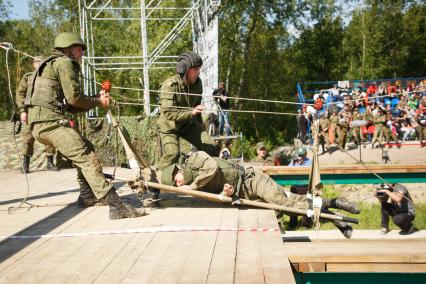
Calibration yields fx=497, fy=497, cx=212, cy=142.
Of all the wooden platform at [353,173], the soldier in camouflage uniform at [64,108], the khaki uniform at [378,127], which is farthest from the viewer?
the khaki uniform at [378,127]

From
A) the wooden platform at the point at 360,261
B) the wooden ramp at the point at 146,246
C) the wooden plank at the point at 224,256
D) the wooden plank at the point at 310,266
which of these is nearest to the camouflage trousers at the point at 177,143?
the wooden ramp at the point at 146,246

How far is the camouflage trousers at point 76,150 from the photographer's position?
5.23m

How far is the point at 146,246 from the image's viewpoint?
404 cm

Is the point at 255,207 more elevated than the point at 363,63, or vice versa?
the point at 363,63

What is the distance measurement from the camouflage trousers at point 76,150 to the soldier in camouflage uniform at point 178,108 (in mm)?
890

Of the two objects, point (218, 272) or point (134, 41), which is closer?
point (218, 272)

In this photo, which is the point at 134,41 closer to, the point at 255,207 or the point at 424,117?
the point at 424,117

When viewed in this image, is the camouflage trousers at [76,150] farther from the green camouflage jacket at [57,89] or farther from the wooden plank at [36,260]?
the wooden plank at [36,260]

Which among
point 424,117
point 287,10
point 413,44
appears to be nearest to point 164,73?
point 287,10

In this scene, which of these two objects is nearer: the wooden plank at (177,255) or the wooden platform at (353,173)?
the wooden plank at (177,255)

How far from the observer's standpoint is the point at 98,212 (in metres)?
5.53

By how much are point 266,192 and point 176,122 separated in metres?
1.38

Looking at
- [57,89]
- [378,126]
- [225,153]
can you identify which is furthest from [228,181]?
[378,126]

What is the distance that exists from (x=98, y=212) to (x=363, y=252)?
2904 millimetres
